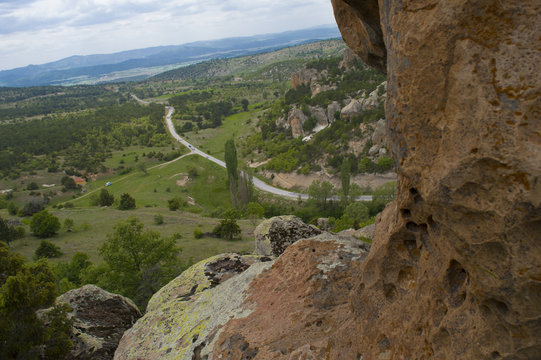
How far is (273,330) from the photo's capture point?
905 centimetres

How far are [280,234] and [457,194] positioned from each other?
13.3 m

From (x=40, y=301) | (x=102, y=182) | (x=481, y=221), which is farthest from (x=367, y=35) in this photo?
(x=102, y=182)

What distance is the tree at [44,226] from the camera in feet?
153

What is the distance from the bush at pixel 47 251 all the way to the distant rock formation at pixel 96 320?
2980 cm

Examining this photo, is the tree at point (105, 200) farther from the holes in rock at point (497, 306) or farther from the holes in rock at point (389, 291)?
the holes in rock at point (497, 306)

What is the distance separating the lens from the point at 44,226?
46.5 metres

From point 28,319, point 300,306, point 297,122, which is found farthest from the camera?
point 297,122

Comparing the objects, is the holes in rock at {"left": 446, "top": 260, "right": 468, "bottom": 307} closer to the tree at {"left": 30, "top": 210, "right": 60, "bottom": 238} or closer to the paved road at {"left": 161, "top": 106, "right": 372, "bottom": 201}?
the tree at {"left": 30, "top": 210, "right": 60, "bottom": 238}

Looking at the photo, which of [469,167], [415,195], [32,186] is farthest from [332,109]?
[469,167]

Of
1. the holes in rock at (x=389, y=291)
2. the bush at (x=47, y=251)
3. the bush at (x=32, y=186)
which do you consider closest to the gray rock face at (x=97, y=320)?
the holes in rock at (x=389, y=291)

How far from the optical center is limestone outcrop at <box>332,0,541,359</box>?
4.37 meters

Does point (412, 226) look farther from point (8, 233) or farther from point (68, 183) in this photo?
point (68, 183)

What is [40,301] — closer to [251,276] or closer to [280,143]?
[251,276]

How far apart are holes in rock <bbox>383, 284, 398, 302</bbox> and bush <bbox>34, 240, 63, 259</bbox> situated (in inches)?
1715
